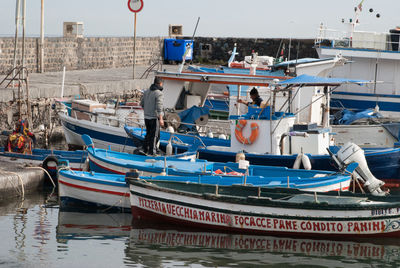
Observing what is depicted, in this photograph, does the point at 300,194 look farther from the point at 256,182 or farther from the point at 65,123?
the point at 65,123

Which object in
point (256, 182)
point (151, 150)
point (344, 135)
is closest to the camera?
point (256, 182)

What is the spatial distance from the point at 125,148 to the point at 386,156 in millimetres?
5750

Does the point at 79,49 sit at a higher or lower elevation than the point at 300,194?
higher

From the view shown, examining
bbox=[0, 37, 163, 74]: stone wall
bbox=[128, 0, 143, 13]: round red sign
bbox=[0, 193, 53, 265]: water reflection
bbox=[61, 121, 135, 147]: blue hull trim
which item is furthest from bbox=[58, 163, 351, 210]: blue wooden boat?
bbox=[0, 37, 163, 74]: stone wall

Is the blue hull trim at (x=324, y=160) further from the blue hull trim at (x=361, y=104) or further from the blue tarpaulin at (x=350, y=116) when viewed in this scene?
the blue hull trim at (x=361, y=104)

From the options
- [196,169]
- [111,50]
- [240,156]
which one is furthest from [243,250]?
[111,50]

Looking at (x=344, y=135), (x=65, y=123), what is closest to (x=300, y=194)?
(x=344, y=135)

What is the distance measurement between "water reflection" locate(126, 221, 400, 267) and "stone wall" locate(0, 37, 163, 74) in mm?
13176

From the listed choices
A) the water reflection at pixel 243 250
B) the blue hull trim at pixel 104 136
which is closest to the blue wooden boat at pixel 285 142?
the blue hull trim at pixel 104 136

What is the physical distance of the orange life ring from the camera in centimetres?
1479

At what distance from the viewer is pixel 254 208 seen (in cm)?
1149

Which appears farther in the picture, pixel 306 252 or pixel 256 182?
pixel 256 182

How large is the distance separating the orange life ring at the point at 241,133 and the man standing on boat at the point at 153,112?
5.02ft

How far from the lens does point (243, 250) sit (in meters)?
11.1
